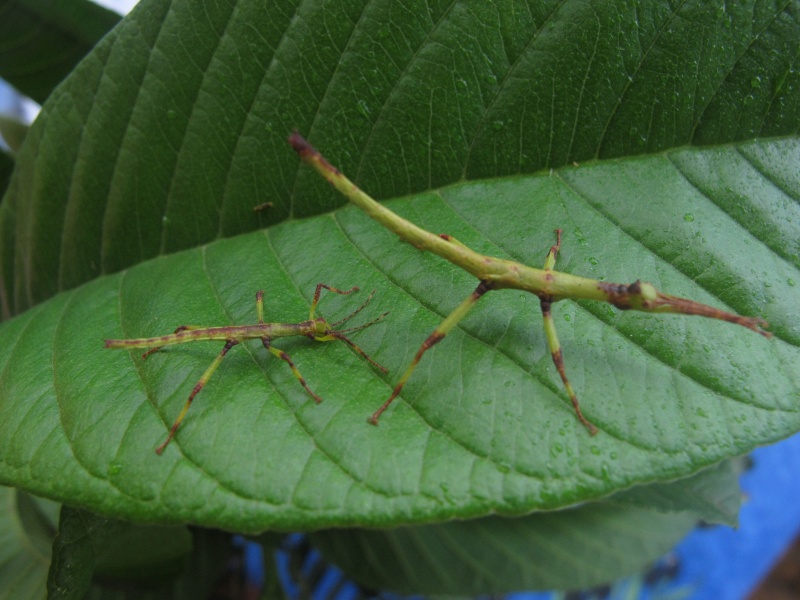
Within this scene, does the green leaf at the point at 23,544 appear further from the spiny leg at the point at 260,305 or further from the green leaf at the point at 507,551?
the green leaf at the point at 507,551

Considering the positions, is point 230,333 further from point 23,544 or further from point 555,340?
point 23,544

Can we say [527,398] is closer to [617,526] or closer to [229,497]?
[229,497]

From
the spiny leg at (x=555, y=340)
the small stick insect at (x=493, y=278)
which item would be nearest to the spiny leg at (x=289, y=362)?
the small stick insect at (x=493, y=278)

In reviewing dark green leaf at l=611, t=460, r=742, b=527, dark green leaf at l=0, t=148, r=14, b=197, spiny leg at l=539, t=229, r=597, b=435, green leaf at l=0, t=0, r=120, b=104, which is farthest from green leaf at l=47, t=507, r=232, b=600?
green leaf at l=0, t=0, r=120, b=104

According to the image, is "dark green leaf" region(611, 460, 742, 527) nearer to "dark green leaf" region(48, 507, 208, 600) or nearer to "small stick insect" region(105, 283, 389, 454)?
"small stick insect" region(105, 283, 389, 454)

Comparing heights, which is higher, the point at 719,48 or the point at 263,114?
the point at 719,48

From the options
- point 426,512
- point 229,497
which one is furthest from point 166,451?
point 426,512
